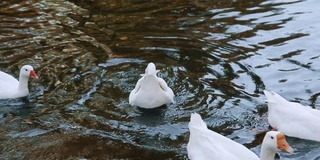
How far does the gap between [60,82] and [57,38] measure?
2.24 m

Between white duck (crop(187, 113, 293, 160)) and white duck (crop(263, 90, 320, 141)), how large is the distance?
121 centimetres

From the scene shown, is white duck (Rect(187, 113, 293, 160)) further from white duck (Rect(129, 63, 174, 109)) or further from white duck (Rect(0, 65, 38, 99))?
white duck (Rect(0, 65, 38, 99))

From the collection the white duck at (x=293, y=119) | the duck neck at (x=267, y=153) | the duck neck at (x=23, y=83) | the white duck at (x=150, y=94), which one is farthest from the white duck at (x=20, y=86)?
the duck neck at (x=267, y=153)

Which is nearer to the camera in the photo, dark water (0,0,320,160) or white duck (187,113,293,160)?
white duck (187,113,293,160)

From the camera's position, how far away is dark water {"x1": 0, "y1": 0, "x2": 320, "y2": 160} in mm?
7824

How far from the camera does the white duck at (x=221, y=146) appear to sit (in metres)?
6.45

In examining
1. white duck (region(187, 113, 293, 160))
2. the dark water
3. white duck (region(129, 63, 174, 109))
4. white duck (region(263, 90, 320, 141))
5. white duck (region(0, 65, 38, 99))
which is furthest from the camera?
white duck (region(0, 65, 38, 99))

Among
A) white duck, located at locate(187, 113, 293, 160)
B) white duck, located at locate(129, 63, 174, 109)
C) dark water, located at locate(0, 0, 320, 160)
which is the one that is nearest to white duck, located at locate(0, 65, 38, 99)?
dark water, located at locate(0, 0, 320, 160)

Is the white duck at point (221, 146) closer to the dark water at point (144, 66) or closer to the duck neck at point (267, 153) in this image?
the duck neck at point (267, 153)

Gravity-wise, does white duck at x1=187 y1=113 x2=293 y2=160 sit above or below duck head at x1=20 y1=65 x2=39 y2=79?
below

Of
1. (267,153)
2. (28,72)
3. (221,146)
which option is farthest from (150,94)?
(267,153)

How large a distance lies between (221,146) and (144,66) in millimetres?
3564

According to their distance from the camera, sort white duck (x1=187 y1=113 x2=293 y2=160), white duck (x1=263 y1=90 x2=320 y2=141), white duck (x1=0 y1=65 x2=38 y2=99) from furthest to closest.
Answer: white duck (x1=0 y1=65 x2=38 y2=99) < white duck (x1=263 y1=90 x2=320 y2=141) < white duck (x1=187 y1=113 x2=293 y2=160)

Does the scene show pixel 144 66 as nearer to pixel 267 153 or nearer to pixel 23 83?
pixel 23 83
